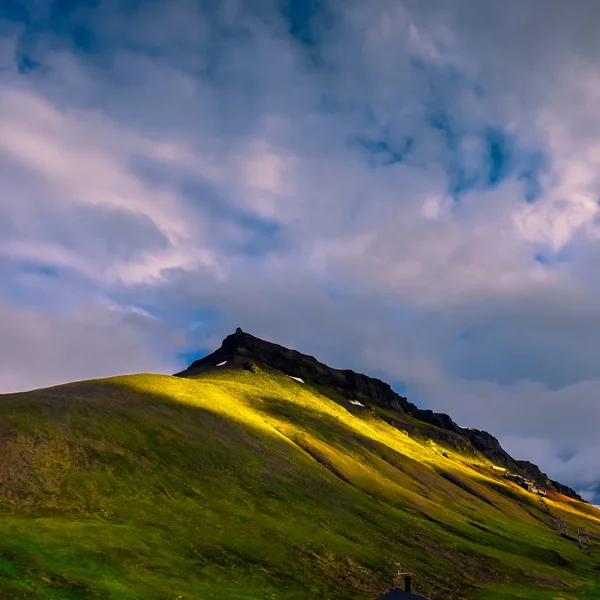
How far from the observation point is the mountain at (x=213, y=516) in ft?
181

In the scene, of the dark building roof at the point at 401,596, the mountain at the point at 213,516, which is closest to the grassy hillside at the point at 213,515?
the mountain at the point at 213,516

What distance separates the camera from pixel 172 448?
9606 cm

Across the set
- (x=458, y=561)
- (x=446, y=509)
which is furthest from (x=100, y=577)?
(x=446, y=509)

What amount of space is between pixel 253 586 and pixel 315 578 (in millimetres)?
11795

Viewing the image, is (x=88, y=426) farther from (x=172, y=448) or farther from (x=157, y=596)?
(x=157, y=596)

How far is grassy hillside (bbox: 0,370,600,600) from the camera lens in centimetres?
5531

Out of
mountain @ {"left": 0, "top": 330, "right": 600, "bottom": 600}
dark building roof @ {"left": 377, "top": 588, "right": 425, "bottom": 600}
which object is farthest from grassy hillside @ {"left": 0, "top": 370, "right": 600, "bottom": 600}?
dark building roof @ {"left": 377, "top": 588, "right": 425, "bottom": 600}

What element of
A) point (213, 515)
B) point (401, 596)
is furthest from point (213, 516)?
point (401, 596)

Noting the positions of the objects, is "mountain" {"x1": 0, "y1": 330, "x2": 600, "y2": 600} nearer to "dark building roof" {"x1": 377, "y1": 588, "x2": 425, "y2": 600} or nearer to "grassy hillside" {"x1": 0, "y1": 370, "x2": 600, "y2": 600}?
"grassy hillside" {"x1": 0, "y1": 370, "x2": 600, "y2": 600}

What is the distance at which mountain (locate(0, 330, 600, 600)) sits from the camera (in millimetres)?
55281

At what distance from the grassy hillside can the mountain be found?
302 mm

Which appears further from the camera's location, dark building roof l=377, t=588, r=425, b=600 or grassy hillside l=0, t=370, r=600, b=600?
grassy hillside l=0, t=370, r=600, b=600

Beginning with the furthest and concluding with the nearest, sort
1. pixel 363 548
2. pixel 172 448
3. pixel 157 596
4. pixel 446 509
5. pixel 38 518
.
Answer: pixel 446 509 < pixel 172 448 < pixel 363 548 < pixel 38 518 < pixel 157 596

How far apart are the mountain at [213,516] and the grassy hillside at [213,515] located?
0.30 metres
